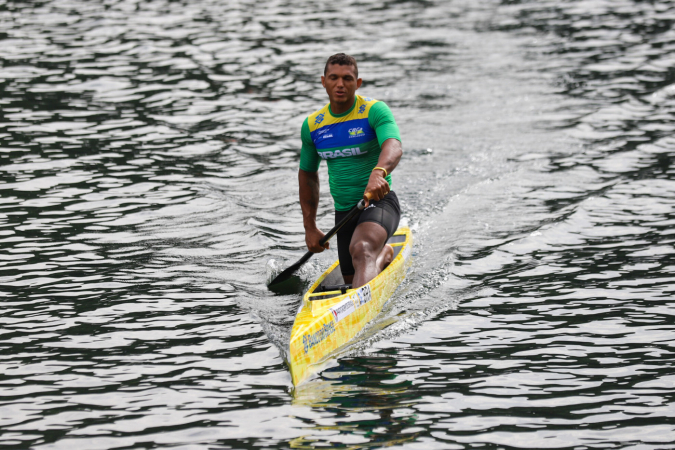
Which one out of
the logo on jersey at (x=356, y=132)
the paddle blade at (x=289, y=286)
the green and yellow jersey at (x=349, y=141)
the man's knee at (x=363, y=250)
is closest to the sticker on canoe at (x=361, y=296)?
the man's knee at (x=363, y=250)

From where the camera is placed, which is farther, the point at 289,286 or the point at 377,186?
the point at 289,286

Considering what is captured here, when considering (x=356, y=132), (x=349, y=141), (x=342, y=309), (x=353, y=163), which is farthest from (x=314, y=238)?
(x=342, y=309)

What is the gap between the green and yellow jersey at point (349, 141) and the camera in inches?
351

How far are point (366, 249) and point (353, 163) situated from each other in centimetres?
110

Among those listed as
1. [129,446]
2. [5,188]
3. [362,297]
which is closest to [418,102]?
[5,188]

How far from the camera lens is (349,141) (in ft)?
29.6

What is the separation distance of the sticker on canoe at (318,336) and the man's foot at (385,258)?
1.79m

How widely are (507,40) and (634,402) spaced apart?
66.7 ft

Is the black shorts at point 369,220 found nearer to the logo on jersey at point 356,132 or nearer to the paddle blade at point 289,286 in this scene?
the paddle blade at point 289,286

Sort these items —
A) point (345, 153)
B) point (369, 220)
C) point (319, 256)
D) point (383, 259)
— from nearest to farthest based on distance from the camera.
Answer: point (369, 220)
point (345, 153)
point (383, 259)
point (319, 256)

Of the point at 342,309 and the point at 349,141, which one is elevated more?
the point at 349,141

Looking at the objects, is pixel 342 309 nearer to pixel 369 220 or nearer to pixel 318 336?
pixel 318 336

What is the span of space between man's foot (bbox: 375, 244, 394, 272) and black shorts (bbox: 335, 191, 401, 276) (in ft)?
1.13

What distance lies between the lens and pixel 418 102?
19000 millimetres
